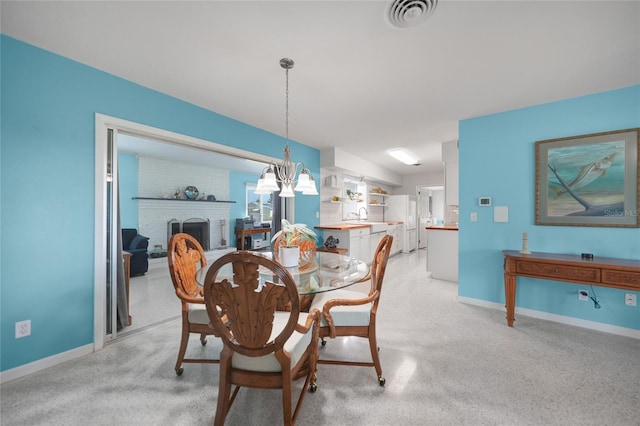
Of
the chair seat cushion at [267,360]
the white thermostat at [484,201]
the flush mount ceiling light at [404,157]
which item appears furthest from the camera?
the flush mount ceiling light at [404,157]

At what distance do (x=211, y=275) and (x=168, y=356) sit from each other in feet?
4.73

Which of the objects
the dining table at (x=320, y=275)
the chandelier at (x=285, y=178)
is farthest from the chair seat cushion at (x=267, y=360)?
the chandelier at (x=285, y=178)

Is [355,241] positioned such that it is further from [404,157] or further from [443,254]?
[404,157]

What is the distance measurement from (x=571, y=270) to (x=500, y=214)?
88cm

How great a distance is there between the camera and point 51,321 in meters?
1.92

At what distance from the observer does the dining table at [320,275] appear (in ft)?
5.20

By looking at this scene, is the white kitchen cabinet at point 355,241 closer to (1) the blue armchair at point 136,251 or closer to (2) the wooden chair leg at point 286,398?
(1) the blue armchair at point 136,251

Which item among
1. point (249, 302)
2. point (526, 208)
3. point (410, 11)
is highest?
point (410, 11)

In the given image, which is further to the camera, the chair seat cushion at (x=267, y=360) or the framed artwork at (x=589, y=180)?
the framed artwork at (x=589, y=180)

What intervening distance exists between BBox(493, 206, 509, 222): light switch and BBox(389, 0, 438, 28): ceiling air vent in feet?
7.84

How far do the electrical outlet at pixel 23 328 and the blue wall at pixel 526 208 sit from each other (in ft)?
13.6

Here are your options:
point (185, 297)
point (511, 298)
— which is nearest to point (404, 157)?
point (511, 298)

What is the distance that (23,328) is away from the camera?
1.81 meters

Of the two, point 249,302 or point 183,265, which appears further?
point 183,265
